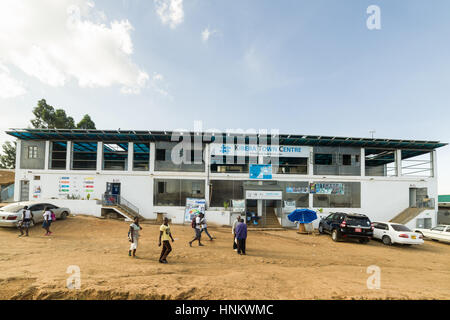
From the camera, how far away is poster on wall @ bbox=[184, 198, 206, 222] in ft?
58.9

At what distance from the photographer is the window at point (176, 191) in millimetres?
18516

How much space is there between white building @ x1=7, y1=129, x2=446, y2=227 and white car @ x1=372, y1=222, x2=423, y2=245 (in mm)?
5669

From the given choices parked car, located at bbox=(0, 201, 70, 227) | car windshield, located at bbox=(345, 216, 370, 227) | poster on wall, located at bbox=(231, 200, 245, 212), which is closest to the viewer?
parked car, located at bbox=(0, 201, 70, 227)

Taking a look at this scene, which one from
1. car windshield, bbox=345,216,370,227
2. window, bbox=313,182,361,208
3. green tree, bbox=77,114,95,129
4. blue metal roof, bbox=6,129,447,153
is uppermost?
green tree, bbox=77,114,95,129

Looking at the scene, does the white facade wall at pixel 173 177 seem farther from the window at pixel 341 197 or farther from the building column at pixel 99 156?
the window at pixel 341 197

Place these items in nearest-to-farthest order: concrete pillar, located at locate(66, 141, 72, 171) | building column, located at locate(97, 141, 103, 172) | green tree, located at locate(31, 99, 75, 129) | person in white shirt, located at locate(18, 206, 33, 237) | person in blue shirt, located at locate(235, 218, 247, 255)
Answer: person in blue shirt, located at locate(235, 218, 247, 255) < person in white shirt, located at locate(18, 206, 33, 237) < building column, located at locate(97, 141, 103, 172) < concrete pillar, located at locate(66, 141, 72, 171) < green tree, located at locate(31, 99, 75, 129)

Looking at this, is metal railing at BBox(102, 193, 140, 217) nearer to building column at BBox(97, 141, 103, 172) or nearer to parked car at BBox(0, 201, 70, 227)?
building column at BBox(97, 141, 103, 172)

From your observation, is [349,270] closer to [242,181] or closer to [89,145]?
[242,181]

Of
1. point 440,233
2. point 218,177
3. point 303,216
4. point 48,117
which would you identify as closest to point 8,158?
point 48,117

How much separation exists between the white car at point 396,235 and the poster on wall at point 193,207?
12772 mm

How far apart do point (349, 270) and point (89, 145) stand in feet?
78.8

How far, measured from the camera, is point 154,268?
22.1 ft

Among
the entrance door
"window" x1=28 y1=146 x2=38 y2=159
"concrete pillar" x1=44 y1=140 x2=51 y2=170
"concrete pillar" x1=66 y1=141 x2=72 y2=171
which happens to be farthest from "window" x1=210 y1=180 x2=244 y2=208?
"window" x1=28 y1=146 x2=38 y2=159
